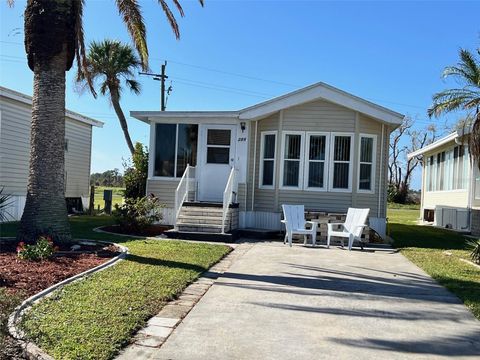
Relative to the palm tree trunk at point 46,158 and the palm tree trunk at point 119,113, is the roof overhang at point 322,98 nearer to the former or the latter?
the palm tree trunk at point 46,158

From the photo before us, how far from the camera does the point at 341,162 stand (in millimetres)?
14648

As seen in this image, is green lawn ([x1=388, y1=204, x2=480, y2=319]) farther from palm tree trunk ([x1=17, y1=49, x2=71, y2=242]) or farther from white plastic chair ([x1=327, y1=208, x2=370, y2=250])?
palm tree trunk ([x1=17, y1=49, x2=71, y2=242])

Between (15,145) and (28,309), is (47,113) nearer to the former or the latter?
(28,309)

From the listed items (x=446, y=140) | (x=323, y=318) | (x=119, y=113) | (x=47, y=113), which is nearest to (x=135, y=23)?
(x=47, y=113)

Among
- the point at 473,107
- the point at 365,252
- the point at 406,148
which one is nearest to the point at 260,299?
the point at 365,252

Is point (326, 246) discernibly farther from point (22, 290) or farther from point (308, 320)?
point (22, 290)

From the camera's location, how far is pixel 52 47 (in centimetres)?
929

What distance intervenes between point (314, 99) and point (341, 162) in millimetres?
2069

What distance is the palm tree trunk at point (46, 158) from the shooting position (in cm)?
916

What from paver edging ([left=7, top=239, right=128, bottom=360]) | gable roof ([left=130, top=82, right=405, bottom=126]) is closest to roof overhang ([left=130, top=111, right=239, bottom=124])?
gable roof ([left=130, top=82, right=405, bottom=126])

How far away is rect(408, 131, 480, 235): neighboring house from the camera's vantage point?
17.8 m

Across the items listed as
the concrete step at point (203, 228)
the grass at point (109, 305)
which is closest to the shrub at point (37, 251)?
the grass at point (109, 305)

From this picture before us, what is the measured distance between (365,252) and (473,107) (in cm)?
614

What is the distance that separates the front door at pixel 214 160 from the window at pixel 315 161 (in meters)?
2.50
